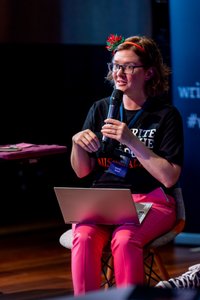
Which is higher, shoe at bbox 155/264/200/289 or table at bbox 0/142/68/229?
shoe at bbox 155/264/200/289

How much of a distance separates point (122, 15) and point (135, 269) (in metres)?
3.90

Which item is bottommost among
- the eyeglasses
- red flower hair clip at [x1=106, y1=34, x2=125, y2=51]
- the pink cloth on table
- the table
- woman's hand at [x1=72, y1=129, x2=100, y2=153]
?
the table

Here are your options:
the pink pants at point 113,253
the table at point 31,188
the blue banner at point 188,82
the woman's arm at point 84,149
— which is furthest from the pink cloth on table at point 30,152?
the table at point 31,188

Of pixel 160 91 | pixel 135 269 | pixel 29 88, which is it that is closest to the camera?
pixel 135 269

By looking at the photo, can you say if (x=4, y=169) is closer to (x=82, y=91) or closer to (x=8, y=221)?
(x=8, y=221)

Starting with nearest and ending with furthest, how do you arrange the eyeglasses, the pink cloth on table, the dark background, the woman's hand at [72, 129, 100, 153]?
1. the woman's hand at [72, 129, 100, 153]
2. the eyeglasses
3. the pink cloth on table
4. the dark background

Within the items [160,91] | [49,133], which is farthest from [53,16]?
[160,91]

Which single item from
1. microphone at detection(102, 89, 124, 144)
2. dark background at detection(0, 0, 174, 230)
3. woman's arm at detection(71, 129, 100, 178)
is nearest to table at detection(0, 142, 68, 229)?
dark background at detection(0, 0, 174, 230)

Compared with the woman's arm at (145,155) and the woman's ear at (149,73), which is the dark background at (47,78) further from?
the woman's arm at (145,155)

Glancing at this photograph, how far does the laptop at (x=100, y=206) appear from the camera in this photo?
287 centimetres

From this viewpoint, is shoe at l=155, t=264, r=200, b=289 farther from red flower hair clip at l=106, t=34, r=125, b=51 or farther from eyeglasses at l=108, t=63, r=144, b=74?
red flower hair clip at l=106, t=34, r=125, b=51

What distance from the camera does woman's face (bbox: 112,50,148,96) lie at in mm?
3199

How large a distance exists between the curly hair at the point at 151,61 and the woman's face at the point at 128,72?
0.02 meters

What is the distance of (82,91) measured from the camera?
6.70 metres
